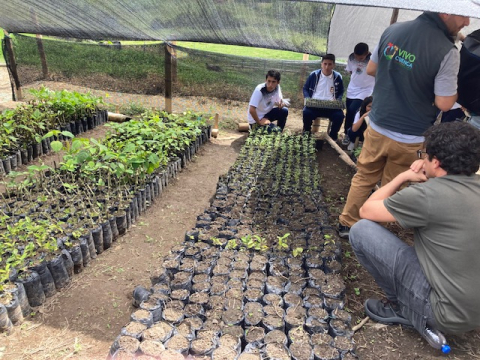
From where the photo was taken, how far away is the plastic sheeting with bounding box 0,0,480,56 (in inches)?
215

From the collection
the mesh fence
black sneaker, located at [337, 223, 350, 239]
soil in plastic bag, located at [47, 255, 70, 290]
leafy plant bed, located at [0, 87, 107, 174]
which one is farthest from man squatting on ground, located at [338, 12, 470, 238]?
the mesh fence

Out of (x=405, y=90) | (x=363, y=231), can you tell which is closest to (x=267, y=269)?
(x=363, y=231)

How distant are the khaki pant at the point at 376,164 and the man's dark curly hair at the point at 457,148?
995 mm

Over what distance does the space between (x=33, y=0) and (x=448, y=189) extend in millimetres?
6356

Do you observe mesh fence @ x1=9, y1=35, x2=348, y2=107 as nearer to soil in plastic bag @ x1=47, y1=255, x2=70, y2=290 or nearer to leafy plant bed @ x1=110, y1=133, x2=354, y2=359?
leafy plant bed @ x1=110, y1=133, x2=354, y2=359

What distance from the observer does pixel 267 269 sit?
8.41 feet

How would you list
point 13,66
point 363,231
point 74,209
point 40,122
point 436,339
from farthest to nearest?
point 13,66, point 40,122, point 74,209, point 363,231, point 436,339

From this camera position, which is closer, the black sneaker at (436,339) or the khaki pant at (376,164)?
the black sneaker at (436,339)

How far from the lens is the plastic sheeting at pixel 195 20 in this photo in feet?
17.9

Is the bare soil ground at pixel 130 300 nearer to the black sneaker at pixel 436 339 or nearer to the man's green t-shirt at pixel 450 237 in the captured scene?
the black sneaker at pixel 436 339

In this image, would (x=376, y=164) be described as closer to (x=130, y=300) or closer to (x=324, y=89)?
(x=130, y=300)

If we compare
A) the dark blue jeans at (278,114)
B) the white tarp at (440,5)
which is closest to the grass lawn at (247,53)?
the dark blue jeans at (278,114)

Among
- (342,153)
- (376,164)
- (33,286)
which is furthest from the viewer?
(342,153)

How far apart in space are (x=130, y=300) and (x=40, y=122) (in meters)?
3.52
